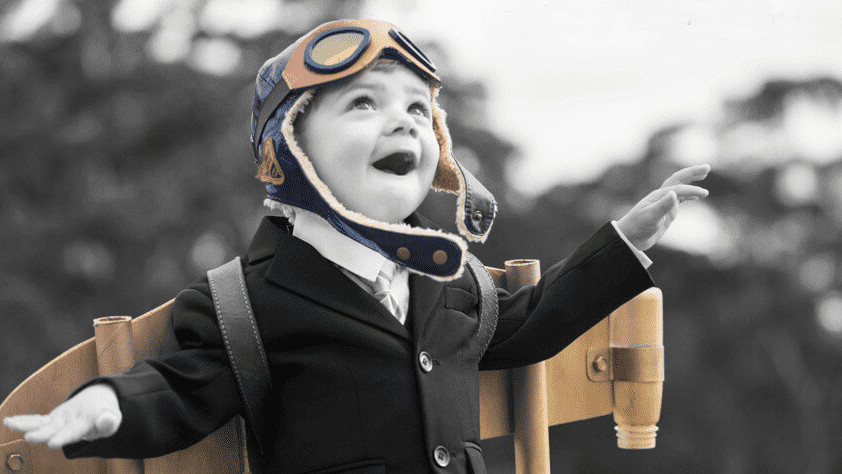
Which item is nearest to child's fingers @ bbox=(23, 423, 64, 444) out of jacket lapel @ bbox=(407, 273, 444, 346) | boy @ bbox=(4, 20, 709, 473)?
boy @ bbox=(4, 20, 709, 473)

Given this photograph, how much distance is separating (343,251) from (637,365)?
53 centimetres

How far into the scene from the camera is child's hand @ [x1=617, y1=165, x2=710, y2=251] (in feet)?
3.97

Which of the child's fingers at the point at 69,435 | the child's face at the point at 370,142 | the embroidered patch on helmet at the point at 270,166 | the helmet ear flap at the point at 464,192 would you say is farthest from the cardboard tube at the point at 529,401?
the child's fingers at the point at 69,435


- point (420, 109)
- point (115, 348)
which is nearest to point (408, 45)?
point (420, 109)

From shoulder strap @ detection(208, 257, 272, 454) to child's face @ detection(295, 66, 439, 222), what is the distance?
18 centimetres

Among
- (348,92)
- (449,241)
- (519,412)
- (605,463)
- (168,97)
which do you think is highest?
(168,97)

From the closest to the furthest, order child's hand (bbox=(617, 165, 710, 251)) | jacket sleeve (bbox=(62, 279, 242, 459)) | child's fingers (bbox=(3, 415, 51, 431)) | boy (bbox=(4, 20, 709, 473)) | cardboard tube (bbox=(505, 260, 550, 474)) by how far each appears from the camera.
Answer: child's fingers (bbox=(3, 415, 51, 431)), jacket sleeve (bbox=(62, 279, 242, 459)), boy (bbox=(4, 20, 709, 473)), child's hand (bbox=(617, 165, 710, 251)), cardboard tube (bbox=(505, 260, 550, 474))

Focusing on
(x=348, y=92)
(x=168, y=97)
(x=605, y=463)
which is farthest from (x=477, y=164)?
(x=348, y=92)

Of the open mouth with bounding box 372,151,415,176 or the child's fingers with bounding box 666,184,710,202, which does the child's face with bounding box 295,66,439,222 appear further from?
the child's fingers with bounding box 666,184,710,202

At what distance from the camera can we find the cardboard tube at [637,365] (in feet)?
Result: 4.64

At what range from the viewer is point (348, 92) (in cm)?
113

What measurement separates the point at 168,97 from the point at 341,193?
7.10 ft

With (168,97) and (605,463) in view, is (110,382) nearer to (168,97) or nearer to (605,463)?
(168,97)

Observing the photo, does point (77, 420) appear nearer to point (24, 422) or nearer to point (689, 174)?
point (24, 422)
